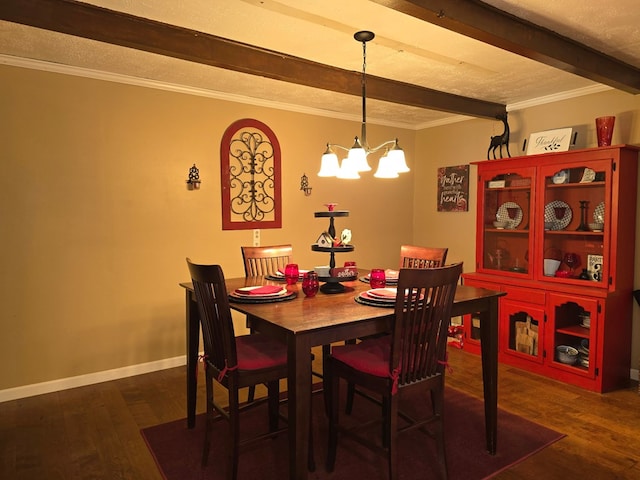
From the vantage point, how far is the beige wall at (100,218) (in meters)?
2.98

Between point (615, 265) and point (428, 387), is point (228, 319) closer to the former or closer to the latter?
point (428, 387)

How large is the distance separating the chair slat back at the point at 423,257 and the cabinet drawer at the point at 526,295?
3.29 feet

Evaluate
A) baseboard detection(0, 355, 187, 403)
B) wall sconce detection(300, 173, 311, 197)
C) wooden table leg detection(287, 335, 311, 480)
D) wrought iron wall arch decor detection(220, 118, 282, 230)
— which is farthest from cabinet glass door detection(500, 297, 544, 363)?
baseboard detection(0, 355, 187, 403)

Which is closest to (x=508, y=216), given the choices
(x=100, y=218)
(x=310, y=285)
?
(x=310, y=285)

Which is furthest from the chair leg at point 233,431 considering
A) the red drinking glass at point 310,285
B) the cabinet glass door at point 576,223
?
the cabinet glass door at point 576,223

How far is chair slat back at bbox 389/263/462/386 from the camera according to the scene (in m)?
1.87

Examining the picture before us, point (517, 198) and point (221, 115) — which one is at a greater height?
point (221, 115)

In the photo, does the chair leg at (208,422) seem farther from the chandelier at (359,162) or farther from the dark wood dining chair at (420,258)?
the chandelier at (359,162)

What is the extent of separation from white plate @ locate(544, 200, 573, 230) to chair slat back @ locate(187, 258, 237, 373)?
2.71 meters

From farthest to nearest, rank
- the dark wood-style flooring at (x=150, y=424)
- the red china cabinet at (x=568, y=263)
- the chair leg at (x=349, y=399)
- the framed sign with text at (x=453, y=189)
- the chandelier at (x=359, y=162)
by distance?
the framed sign with text at (x=453, y=189), the red china cabinet at (x=568, y=263), the chair leg at (x=349, y=399), the chandelier at (x=359, y=162), the dark wood-style flooring at (x=150, y=424)

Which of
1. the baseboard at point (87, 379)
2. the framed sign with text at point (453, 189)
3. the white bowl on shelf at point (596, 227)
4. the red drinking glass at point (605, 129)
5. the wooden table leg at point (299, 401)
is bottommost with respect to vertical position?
the baseboard at point (87, 379)

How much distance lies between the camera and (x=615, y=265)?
3.13 meters

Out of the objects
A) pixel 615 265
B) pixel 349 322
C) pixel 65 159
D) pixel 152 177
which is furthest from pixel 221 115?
pixel 615 265

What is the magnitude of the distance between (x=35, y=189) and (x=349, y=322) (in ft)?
8.03
